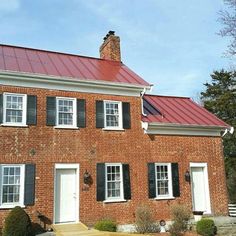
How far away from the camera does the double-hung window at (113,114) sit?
55.7ft

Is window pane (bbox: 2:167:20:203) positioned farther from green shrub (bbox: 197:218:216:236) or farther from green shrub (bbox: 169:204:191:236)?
green shrub (bbox: 197:218:216:236)

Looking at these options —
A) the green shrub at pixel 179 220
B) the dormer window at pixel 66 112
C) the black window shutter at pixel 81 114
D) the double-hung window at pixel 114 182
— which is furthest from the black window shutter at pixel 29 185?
the green shrub at pixel 179 220

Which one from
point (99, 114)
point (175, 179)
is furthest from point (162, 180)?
point (99, 114)

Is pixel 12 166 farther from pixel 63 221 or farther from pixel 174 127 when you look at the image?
pixel 174 127

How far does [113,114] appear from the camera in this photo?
17.1 metres

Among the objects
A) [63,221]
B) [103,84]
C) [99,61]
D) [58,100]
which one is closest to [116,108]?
[103,84]

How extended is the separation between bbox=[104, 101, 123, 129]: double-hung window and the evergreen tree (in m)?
19.6

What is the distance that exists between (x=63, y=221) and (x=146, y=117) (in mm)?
6435

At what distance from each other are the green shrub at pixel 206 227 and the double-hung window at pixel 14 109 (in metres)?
9.04

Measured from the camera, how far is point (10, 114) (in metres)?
14.9

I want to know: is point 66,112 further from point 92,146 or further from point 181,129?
point 181,129

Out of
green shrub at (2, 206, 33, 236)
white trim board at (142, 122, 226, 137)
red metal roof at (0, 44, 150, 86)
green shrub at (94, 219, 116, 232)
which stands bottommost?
green shrub at (94, 219, 116, 232)

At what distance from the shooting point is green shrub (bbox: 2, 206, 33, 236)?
42.0 ft

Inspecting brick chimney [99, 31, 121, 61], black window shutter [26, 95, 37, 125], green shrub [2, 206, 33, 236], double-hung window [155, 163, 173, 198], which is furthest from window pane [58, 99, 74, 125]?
brick chimney [99, 31, 121, 61]
